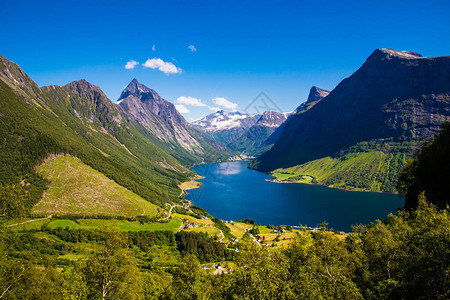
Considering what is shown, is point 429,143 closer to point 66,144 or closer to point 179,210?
point 179,210

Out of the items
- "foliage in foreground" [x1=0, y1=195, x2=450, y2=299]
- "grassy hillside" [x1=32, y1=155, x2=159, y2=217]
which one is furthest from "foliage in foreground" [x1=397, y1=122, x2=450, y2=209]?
"grassy hillside" [x1=32, y1=155, x2=159, y2=217]

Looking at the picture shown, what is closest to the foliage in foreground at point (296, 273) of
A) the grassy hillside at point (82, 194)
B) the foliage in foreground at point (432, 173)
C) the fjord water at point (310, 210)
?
the foliage in foreground at point (432, 173)

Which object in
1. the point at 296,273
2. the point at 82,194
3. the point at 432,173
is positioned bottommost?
the point at 82,194

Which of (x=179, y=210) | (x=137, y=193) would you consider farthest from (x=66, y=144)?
(x=179, y=210)

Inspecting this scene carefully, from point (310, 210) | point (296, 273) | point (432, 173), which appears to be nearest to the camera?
point (296, 273)

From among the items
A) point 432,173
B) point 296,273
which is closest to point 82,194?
point 296,273

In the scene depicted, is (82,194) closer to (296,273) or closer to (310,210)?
(296,273)

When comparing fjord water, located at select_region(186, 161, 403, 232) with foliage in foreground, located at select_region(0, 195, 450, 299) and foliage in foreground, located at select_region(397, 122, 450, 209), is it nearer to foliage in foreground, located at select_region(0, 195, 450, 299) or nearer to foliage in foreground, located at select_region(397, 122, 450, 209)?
foliage in foreground, located at select_region(397, 122, 450, 209)
